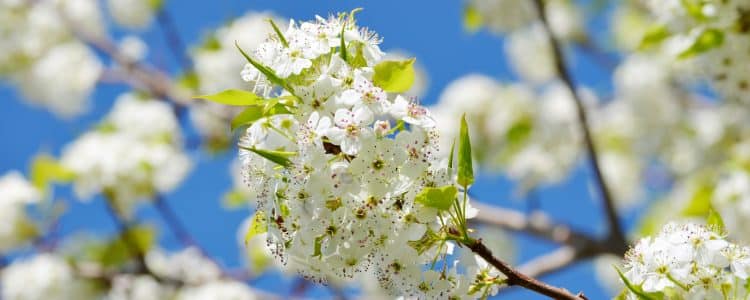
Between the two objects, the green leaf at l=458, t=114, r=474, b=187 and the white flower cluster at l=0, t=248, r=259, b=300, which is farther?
the white flower cluster at l=0, t=248, r=259, b=300

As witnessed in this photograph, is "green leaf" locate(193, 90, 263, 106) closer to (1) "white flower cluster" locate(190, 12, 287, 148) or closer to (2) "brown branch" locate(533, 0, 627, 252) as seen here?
(2) "brown branch" locate(533, 0, 627, 252)

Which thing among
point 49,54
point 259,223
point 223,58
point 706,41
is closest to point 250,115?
point 259,223

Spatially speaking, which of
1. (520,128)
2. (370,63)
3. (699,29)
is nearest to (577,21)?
(520,128)

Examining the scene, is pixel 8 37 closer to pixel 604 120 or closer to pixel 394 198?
pixel 604 120

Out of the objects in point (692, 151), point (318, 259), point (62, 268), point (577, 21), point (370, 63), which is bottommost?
point (318, 259)

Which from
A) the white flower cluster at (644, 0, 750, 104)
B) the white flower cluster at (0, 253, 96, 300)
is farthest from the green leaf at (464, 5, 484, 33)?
the white flower cluster at (0, 253, 96, 300)

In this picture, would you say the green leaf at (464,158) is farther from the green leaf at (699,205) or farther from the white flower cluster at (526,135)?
the white flower cluster at (526,135)

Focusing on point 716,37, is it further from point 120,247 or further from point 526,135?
point 120,247
